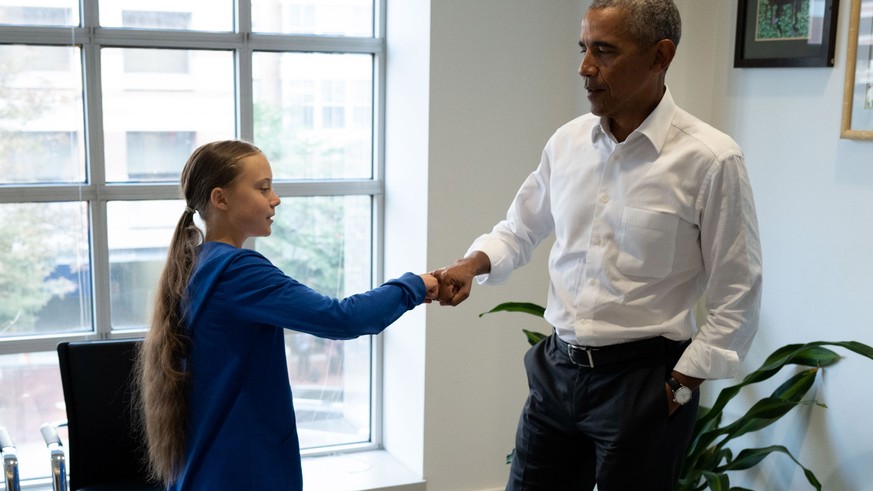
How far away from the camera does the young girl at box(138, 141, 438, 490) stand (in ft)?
6.57

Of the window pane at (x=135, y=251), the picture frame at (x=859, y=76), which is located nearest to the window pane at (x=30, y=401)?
the window pane at (x=135, y=251)

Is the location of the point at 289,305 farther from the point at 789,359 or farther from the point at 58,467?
the point at 789,359

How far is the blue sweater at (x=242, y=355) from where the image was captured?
1.99 metres

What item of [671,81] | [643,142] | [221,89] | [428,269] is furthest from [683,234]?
[221,89]

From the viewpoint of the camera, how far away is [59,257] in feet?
10.8

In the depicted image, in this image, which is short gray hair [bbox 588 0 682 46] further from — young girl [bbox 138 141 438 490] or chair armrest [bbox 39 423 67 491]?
chair armrest [bbox 39 423 67 491]

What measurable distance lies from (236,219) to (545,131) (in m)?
1.64

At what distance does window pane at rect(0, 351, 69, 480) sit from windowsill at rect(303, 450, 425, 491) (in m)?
0.89

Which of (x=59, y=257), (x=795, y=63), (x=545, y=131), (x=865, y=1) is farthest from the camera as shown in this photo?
(x=545, y=131)

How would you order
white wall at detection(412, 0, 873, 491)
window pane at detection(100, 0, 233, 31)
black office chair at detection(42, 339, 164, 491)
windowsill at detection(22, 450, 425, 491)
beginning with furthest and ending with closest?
windowsill at detection(22, 450, 425, 491) < window pane at detection(100, 0, 233, 31) < black office chair at detection(42, 339, 164, 491) < white wall at detection(412, 0, 873, 491)

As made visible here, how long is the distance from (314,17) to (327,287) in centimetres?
99

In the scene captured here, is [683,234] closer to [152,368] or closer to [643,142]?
[643,142]

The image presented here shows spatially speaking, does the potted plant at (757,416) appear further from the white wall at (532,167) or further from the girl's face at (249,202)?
the girl's face at (249,202)

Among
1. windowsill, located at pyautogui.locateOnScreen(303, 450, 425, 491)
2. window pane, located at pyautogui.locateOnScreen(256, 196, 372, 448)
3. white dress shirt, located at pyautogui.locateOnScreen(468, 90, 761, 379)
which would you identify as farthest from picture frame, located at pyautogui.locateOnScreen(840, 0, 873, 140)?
windowsill, located at pyautogui.locateOnScreen(303, 450, 425, 491)
